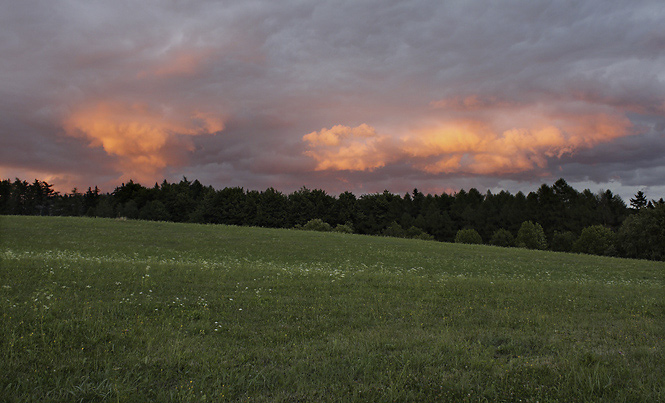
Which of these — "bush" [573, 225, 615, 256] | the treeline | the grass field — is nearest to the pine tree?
the treeline

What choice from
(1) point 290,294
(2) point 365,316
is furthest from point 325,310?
(1) point 290,294

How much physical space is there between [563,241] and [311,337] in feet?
328

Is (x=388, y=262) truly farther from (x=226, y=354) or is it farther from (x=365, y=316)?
(x=226, y=354)

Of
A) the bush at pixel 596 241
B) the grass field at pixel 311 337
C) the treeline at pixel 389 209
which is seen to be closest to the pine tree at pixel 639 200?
the treeline at pixel 389 209

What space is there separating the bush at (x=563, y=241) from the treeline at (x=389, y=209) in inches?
8.2

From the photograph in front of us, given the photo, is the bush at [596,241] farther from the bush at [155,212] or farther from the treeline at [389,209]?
the bush at [155,212]

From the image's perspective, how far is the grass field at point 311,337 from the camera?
638cm

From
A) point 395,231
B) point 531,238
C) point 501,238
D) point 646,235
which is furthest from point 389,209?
point 646,235

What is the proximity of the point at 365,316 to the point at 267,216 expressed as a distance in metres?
95.0

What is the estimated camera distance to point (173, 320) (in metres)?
9.80

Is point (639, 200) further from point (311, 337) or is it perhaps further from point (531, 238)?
point (311, 337)

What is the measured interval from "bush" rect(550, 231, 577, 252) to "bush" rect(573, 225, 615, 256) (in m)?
8.40

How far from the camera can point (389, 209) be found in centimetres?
12525

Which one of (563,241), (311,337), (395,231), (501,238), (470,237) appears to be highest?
(311,337)
